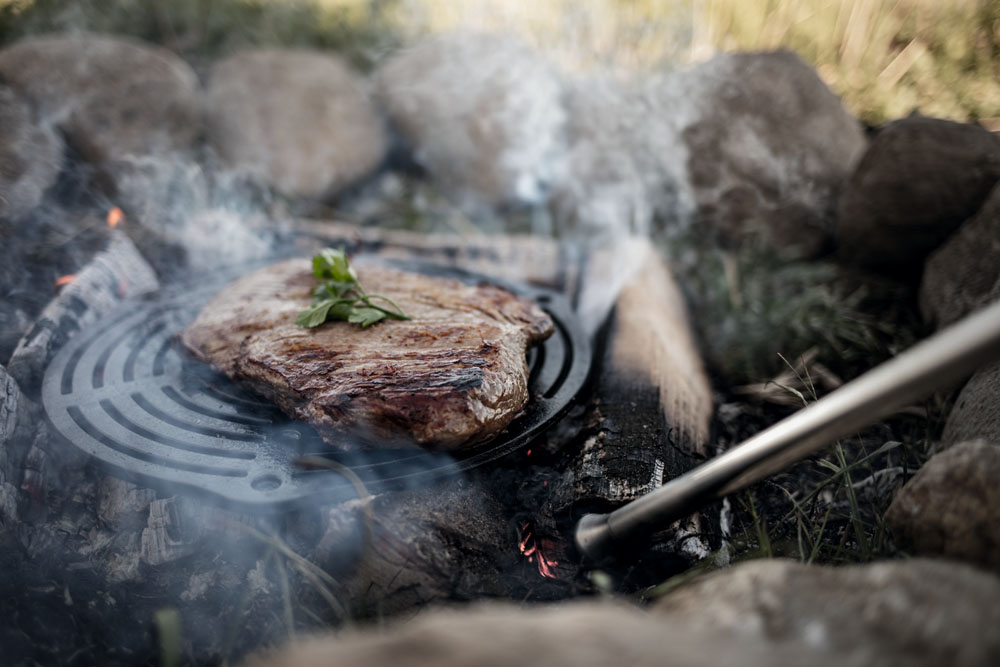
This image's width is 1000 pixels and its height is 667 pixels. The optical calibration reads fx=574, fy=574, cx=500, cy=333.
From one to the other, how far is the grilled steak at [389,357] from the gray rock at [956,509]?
1207 millimetres

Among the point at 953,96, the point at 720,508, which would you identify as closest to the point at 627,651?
the point at 720,508

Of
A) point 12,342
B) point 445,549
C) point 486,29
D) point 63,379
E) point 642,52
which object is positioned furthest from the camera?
point 486,29

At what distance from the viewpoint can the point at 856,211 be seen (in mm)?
3752

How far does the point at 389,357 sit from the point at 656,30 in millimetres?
5485

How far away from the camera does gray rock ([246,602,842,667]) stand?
0.91 m

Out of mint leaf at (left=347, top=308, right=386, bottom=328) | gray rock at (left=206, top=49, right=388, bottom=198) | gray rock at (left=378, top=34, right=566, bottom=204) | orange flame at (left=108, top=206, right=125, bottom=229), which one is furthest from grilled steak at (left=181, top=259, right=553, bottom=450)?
gray rock at (left=378, top=34, right=566, bottom=204)

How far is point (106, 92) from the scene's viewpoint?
4.30 m

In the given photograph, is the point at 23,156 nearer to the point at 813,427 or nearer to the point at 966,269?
the point at 813,427

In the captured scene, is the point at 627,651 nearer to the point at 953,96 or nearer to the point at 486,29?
the point at 953,96

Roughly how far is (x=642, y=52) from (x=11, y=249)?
560 cm

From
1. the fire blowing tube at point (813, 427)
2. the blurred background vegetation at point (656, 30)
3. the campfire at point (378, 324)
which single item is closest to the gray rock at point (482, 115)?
the campfire at point (378, 324)

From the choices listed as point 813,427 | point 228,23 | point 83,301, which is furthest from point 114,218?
point 228,23

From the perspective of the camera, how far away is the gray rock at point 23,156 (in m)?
3.15

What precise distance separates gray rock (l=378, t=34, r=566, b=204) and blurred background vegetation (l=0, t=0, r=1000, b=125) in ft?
2.64
